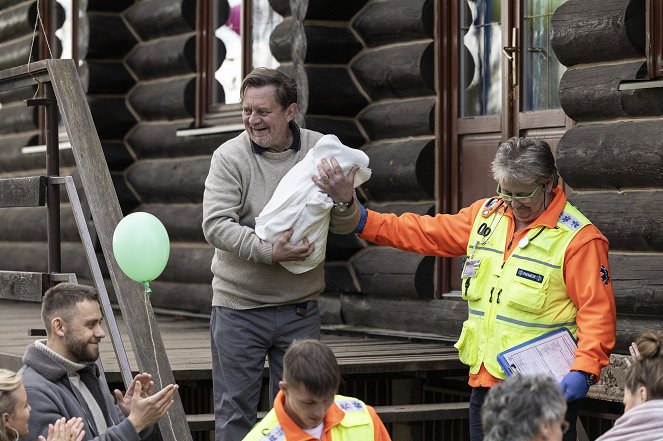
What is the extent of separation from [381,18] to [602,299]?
3.46 m

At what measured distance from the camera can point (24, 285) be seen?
20.1 feet

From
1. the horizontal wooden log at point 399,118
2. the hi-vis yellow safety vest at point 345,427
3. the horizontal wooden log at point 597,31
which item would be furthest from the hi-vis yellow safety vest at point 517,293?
the horizontal wooden log at point 399,118

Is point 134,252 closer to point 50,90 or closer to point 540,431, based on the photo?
point 50,90

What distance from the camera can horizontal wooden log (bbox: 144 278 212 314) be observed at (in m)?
9.45

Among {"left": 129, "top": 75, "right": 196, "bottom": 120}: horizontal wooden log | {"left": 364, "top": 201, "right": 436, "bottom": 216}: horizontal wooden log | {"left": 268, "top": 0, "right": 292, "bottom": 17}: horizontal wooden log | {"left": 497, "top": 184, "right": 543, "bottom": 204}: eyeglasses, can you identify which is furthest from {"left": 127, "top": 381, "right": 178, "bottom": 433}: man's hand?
{"left": 129, "top": 75, "right": 196, "bottom": 120}: horizontal wooden log

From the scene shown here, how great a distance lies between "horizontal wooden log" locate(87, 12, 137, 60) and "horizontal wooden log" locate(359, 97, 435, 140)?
3153 mm

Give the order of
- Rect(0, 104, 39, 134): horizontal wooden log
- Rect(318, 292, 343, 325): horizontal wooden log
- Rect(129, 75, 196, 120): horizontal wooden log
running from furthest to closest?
1. Rect(0, 104, 39, 134): horizontal wooden log
2. Rect(129, 75, 196, 120): horizontal wooden log
3. Rect(318, 292, 343, 325): horizontal wooden log

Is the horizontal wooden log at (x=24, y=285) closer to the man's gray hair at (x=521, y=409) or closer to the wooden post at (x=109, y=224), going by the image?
the wooden post at (x=109, y=224)

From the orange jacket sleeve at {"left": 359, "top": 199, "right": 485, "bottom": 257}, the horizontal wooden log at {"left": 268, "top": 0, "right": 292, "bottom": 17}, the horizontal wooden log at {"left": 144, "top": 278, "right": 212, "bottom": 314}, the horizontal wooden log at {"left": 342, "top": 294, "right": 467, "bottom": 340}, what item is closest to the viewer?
the orange jacket sleeve at {"left": 359, "top": 199, "right": 485, "bottom": 257}

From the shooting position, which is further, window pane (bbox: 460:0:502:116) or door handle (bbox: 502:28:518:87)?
window pane (bbox: 460:0:502:116)

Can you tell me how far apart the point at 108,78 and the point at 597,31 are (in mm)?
5179

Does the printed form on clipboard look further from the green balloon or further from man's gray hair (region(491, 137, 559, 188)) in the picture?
the green balloon

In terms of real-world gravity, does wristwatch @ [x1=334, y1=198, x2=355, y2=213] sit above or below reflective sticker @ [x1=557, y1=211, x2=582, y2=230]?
above

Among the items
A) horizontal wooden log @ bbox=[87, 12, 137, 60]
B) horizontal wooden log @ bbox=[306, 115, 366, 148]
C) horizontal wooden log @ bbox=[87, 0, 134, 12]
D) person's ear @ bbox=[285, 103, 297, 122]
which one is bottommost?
person's ear @ bbox=[285, 103, 297, 122]
